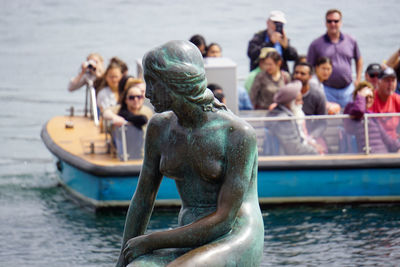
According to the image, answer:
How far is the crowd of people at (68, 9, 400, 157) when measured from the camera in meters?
11.2

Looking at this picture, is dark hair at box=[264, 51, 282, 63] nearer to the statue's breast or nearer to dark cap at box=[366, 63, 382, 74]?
dark cap at box=[366, 63, 382, 74]

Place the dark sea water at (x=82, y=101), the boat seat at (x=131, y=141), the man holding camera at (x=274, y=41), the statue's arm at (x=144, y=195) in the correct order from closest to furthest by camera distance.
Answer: the statue's arm at (x=144, y=195) < the dark sea water at (x=82, y=101) < the boat seat at (x=131, y=141) < the man holding camera at (x=274, y=41)

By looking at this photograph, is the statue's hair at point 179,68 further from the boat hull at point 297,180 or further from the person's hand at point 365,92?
the person's hand at point 365,92

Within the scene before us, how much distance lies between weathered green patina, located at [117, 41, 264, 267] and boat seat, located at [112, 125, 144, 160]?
6238 mm

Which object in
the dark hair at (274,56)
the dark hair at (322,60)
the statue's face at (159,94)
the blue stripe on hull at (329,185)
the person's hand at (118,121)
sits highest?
the statue's face at (159,94)

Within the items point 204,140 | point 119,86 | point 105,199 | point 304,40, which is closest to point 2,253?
point 105,199

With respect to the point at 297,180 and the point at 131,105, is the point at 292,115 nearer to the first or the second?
the point at 297,180

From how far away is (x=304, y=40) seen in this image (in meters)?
29.0

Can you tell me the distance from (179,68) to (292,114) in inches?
269

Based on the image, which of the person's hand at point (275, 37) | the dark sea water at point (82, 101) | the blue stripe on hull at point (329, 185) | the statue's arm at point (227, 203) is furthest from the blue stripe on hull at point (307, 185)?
the statue's arm at point (227, 203)

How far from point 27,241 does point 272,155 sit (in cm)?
264

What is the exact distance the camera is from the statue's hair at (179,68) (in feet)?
15.0

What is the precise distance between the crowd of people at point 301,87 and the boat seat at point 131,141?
0.27 ft

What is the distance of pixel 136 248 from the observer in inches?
187
